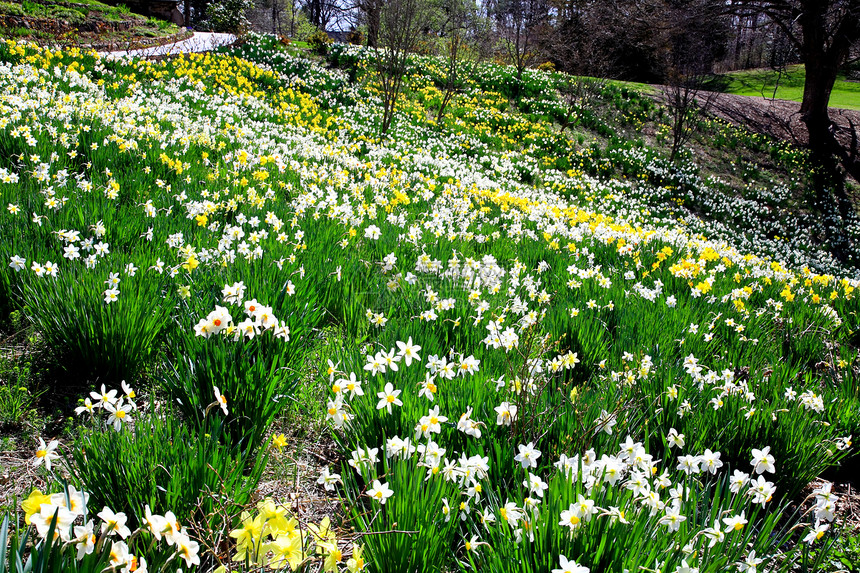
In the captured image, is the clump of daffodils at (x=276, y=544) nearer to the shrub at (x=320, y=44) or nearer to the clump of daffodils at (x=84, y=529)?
the clump of daffodils at (x=84, y=529)

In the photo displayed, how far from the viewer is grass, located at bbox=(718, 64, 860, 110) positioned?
25.3m

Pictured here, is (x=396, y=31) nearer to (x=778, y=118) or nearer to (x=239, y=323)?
(x=239, y=323)

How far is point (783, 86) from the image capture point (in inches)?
1151

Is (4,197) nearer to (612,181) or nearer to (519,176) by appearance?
(519,176)

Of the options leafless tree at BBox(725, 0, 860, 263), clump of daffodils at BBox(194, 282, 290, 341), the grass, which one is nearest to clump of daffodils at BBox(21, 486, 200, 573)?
clump of daffodils at BBox(194, 282, 290, 341)

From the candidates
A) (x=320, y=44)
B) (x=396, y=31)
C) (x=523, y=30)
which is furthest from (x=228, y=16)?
(x=396, y=31)

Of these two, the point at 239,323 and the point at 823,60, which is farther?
the point at 823,60

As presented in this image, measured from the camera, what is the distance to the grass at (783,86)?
25.3 meters

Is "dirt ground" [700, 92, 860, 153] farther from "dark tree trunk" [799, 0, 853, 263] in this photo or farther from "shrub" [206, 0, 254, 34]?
"shrub" [206, 0, 254, 34]

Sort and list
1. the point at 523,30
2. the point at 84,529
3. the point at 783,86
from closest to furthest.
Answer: the point at 84,529 → the point at 523,30 → the point at 783,86

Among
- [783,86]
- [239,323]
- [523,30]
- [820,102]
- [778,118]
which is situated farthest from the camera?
[783,86]

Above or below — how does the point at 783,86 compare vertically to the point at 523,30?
below

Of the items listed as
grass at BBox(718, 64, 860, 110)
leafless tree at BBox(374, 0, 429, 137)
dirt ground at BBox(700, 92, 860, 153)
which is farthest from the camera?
grass at BBox(718, 64, 860, 110)

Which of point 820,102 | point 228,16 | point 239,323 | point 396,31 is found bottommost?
point 239,323
